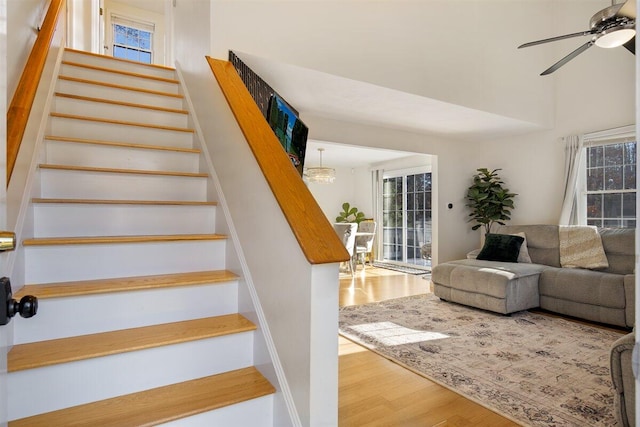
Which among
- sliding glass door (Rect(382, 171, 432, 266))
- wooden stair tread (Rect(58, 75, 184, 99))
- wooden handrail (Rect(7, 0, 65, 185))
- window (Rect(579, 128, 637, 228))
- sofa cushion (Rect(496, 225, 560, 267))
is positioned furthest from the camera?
sliding glass door (Rect(382, 171, 432, 266))

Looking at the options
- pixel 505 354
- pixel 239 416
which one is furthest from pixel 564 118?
pixel 239 416

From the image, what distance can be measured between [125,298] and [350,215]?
24.8ft

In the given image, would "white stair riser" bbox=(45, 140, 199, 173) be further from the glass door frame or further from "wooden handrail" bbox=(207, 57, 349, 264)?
the glass door frame

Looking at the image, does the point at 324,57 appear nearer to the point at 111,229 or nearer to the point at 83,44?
the point at 111,229

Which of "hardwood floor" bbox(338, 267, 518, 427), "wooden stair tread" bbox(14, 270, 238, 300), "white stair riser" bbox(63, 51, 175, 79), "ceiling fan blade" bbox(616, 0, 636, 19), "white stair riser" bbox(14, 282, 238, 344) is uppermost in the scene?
"white stair riser" bbox(63, 51, 175, 79)

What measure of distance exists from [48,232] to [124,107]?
135cm

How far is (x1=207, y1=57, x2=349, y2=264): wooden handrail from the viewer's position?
1233 mm

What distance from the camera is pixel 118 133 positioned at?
8.32 feet

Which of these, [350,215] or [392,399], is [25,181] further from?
[350,215]

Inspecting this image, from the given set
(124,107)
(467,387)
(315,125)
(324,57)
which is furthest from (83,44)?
(467,387)

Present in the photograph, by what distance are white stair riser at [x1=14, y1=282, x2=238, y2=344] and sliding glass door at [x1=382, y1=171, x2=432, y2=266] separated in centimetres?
570

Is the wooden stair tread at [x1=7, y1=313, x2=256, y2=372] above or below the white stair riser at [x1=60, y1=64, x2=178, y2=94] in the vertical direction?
below

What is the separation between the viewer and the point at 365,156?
7629 millimetres

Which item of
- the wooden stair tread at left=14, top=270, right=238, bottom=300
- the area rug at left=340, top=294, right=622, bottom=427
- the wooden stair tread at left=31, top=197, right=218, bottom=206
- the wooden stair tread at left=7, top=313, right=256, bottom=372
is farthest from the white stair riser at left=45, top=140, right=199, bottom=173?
the area rug at left=340, top=294, right=622, bottom=427
